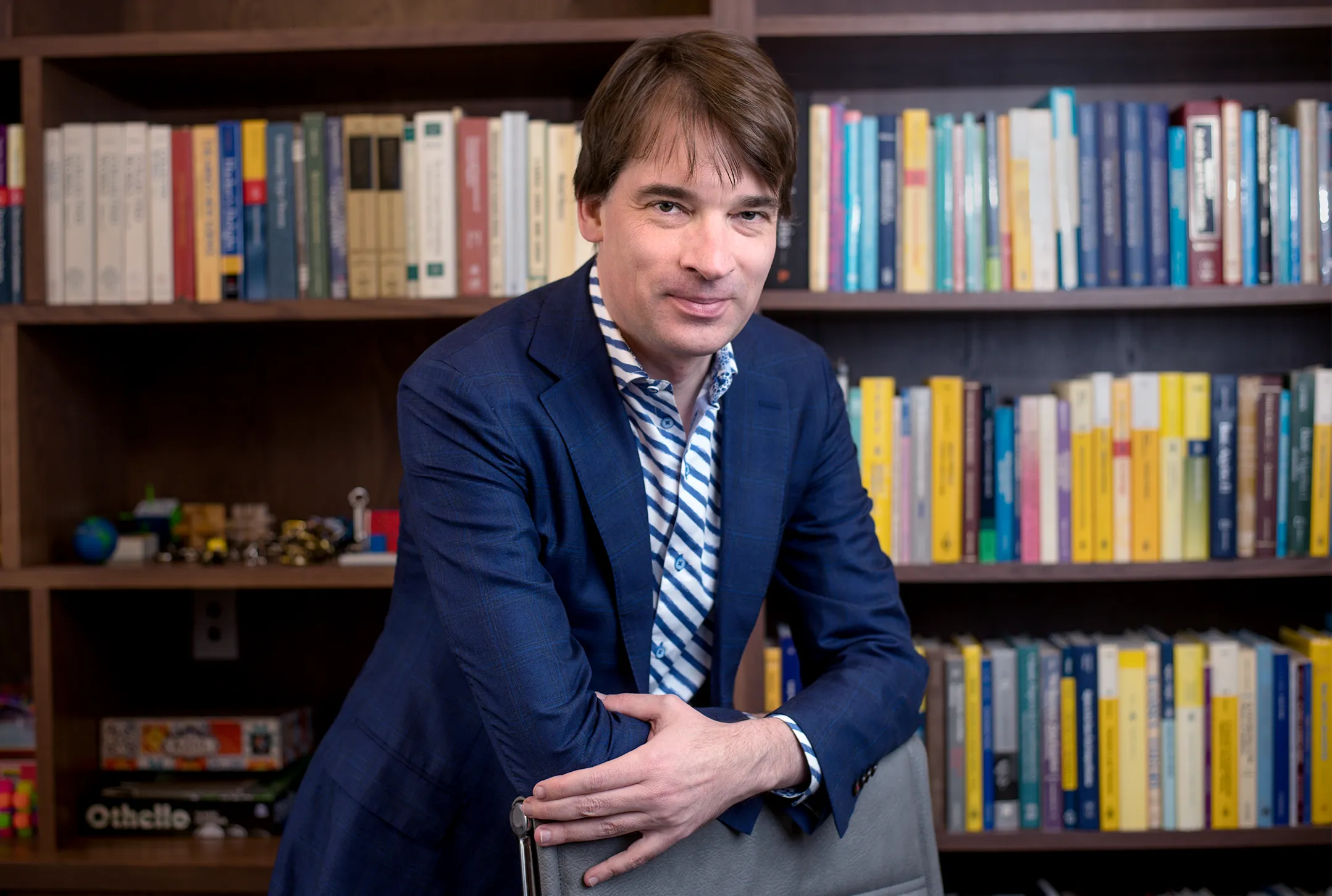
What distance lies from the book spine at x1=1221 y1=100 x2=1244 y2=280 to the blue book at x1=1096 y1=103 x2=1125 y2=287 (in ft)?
0.53

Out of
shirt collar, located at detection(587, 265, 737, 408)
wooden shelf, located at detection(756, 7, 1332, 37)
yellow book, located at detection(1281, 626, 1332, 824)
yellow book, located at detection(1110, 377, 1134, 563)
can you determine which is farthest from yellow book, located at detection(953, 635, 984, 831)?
Result: wooden shelf, located at detection(756, 7, 1332, 37)

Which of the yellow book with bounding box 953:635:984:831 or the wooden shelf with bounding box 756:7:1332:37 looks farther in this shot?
the yellow book with bounding box 953:635:984:831

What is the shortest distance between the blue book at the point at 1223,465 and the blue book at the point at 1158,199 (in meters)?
0.20

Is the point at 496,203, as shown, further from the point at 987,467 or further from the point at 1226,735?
the point at 1226,735

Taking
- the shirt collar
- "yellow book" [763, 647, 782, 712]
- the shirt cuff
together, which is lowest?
"yellow book" [763, 647, 782, 712]

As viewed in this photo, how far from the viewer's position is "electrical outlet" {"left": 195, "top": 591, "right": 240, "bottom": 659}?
217 centimetres

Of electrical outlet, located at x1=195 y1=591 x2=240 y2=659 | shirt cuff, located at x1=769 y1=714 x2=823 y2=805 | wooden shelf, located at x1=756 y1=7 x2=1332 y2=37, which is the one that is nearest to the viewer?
shirt cuff, located at x1=769 y1=714 x2=823 y2=805

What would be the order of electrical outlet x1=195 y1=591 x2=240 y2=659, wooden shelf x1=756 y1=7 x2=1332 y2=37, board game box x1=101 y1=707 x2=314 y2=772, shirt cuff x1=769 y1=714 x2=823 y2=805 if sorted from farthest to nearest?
electrical outlet x1=195 y1=591 x2=240 y2=659 → board game box x1=101 y1=707 x2=314 y2=772 → wooden shelf x1=756 y1=7 x2=1332 y2=37 → shirt cuff x1=769 y1=714 x2=823 y2=805

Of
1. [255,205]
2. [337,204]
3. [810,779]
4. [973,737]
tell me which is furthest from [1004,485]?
[255,205]

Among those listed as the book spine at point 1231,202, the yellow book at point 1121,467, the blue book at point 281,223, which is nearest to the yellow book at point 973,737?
the yellow book at point 1121,467

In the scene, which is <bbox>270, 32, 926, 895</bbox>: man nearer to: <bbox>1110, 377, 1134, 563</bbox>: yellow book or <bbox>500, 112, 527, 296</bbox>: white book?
<bbox>500, 112, 527, 296</bbox>: white book

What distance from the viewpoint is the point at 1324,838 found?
5.90ft

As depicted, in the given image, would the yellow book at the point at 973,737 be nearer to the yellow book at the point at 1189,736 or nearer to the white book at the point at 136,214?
the yellow book at the point at 1189,736

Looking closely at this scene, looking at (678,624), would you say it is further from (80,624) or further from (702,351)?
(80,624)
